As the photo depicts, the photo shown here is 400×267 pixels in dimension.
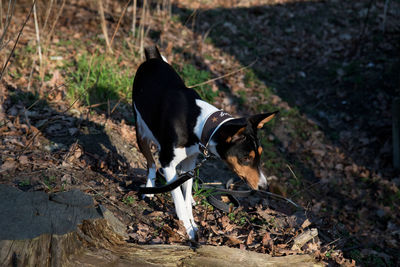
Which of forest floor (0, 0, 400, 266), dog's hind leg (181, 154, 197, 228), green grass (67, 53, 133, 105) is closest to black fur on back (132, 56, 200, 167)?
dog's hind leg (181, 154, 197, 228)

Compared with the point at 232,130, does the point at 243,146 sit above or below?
below

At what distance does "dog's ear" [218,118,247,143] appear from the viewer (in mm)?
3123

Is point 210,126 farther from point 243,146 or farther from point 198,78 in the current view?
point 198,78

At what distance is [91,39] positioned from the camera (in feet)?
25.1

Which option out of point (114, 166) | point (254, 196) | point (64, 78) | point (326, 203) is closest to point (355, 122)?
point (326, 203)

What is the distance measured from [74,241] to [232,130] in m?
1.52

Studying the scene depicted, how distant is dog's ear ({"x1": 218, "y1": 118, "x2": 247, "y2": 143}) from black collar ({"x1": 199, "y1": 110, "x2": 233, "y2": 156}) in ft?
0.23

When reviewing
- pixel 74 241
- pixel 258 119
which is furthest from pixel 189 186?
pixel 74 241

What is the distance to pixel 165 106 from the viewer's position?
3.61 m

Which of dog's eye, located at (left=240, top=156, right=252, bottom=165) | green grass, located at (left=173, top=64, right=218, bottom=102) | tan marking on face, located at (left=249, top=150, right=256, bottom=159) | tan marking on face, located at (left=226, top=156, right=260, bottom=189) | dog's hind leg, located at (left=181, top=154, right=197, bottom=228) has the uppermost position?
tan marking on face, located at (left=249, top=150, right=256, bottom=159)

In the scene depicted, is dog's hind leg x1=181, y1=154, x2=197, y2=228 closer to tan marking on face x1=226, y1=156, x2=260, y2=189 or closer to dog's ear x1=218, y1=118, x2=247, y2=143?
tan marking on face x1=226, y1=156, x2=260, y2=189

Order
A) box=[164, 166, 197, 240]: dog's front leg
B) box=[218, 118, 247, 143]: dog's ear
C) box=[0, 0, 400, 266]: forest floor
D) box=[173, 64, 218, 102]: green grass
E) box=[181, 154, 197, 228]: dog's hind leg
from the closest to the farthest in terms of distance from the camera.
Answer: box=[218, 118, 247, 143]: dog's ear → box=[164, 166, 197, 240]: dog's front leg → box=[181, 154, 197, 228]: dog's hind leg → box=[0, 0, 400, 266]: forest floor → box=[173, 64, 218, 102]: green grass

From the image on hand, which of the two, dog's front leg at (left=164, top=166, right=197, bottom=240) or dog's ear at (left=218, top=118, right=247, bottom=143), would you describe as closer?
dog's ear at (left=218, top=118, right=247, bottom=143)

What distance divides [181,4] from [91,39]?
354 centimetres
